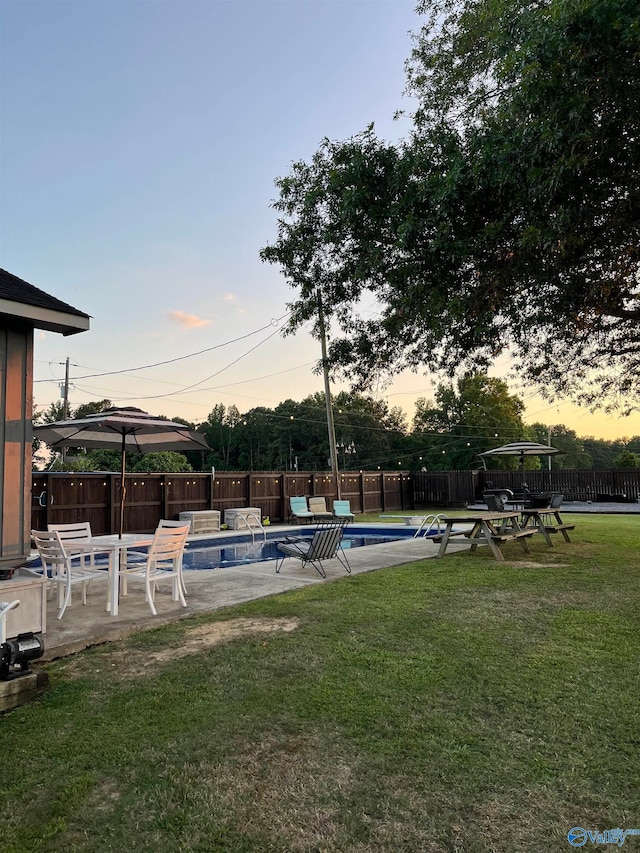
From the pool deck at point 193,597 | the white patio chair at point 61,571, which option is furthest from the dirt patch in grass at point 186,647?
the white patio chair at point 61,571

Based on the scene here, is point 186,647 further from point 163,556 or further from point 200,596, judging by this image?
point 200,596

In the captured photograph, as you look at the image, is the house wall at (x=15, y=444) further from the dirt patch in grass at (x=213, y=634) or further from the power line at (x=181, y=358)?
the power line at (x=181, y=358)

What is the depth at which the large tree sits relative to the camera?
5.07m

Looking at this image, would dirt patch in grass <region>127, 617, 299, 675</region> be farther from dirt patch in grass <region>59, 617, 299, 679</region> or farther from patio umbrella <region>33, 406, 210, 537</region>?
patio umbrella <region>33, 406, 210, 537</region>

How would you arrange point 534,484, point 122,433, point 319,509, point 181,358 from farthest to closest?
point 181,358 → point 534,484 → point 319,509 → point 122,433

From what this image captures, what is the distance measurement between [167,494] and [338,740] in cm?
1130

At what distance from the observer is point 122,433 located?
21.7ft

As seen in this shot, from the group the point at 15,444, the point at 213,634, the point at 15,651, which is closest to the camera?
the point at 15,651

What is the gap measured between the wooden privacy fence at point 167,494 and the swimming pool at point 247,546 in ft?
5.93

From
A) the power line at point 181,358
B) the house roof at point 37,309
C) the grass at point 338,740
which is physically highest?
the power line at point 181,358

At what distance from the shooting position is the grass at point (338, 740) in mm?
1897

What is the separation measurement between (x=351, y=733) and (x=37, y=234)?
481 inches

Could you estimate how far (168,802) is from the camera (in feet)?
6.75

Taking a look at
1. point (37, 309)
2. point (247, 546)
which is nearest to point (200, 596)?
point (37, 309)
